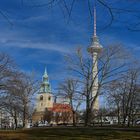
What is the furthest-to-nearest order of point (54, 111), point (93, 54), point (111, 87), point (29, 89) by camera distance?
point (54, 111) < point (29, 89) < point (93, 54) < point (111, 87)

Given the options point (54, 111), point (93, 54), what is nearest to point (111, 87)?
point (93, 54)

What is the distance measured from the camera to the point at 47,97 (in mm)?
190750

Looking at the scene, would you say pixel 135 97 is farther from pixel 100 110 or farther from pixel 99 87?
pixel 100 110

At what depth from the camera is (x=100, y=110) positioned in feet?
383

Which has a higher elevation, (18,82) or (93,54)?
(93,54)

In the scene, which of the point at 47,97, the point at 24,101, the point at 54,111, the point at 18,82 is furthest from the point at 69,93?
the point at 47,97

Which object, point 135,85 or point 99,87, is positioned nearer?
point 99,87

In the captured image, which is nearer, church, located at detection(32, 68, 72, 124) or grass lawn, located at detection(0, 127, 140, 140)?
grass lawn, located at detection(0, 127, 140, 140)

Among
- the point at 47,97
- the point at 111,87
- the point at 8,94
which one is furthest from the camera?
the point at 47,97

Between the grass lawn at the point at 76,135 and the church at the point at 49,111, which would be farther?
the church at the point at 49,111

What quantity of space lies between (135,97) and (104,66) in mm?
20868

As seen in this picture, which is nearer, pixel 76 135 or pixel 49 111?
pixel 76 135

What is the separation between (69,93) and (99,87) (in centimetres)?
1220

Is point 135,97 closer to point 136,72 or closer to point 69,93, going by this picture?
point 136,72
